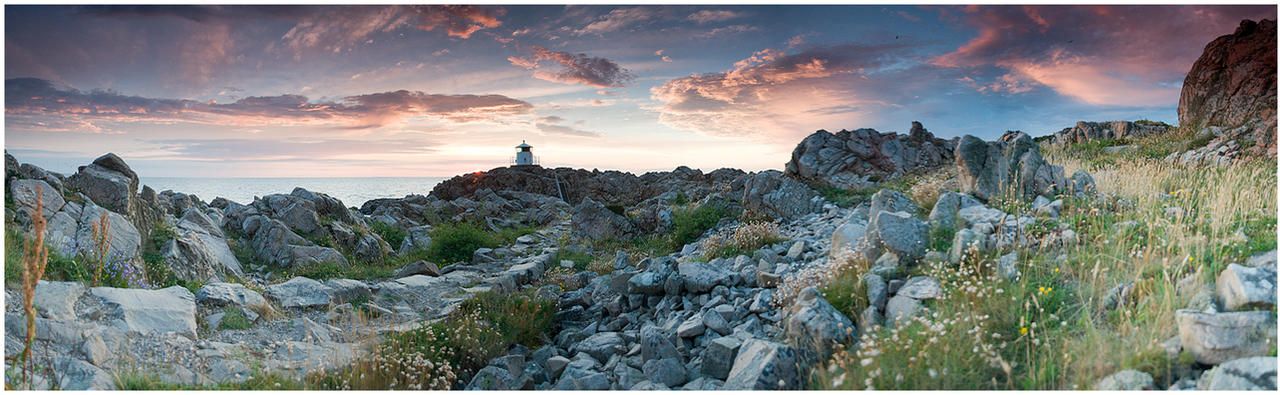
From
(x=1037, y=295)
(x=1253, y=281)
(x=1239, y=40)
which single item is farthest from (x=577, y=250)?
(x=1239, y=40)

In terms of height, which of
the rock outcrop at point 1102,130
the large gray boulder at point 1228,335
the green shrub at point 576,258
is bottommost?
the green shrub at point 576,258

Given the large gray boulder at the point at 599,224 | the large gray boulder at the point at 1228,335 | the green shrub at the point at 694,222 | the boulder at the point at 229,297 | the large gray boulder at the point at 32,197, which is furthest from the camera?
the large gray boulder at the point at 599,224

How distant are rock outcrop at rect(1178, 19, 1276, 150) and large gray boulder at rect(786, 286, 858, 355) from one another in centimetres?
2867

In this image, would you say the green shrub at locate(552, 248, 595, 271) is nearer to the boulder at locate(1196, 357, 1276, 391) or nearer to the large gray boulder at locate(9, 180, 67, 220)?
the large gray boulder at locate(9, 180, 67, 220)

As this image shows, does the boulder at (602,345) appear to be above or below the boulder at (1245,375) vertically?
below

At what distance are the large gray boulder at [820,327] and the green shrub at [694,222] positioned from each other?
1112 cm

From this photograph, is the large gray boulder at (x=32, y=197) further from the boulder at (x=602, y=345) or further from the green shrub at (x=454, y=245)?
the boulder at (x=602, y=345)

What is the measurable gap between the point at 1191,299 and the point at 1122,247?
158 centimetres

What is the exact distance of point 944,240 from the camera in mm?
7566

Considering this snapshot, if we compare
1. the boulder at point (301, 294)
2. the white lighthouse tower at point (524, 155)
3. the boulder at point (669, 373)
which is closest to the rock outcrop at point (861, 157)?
the boulder at point (669, 373)

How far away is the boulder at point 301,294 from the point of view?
392 inches

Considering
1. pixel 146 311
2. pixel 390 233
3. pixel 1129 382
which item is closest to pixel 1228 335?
pixel 1129 382

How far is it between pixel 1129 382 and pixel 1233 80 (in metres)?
33.4

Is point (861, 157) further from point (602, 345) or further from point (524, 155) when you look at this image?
point (524, 155)
